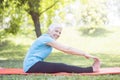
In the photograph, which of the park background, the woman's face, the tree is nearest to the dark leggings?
the woman's face

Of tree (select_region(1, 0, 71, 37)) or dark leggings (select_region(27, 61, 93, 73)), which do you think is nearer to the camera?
dark leggings (select_region(27, 61, 93, 73))

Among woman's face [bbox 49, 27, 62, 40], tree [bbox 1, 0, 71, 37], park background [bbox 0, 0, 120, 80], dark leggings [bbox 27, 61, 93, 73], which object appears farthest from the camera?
park background [bbox 0, 0, 120, 80]

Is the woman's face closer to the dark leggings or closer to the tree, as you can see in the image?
the dark leggings

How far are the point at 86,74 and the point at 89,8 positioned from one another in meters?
27.6

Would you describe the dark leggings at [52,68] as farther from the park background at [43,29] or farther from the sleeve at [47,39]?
the park background at [43,29]

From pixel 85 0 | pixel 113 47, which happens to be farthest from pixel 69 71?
pixel 85 0

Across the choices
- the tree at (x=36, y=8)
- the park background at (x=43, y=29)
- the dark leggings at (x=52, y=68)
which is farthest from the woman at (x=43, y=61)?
the park background at (x=43, y=29)

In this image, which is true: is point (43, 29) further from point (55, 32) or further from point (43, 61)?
point (55, 32)

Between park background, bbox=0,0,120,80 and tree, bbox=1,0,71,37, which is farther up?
tree, bbox=1,0,71,37

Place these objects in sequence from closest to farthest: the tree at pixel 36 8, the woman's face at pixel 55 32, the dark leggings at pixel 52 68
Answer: the woman's face at pixel 55 32 < the dark leggings at pixel 52 68 < the tree at pixel 36 8

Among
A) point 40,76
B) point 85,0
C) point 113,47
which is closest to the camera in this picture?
point 40,76

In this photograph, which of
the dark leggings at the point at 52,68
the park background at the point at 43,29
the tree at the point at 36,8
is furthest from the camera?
the park background at the point at 43,29

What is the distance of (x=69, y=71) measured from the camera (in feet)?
26.6

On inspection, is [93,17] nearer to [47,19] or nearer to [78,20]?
[78,20]
